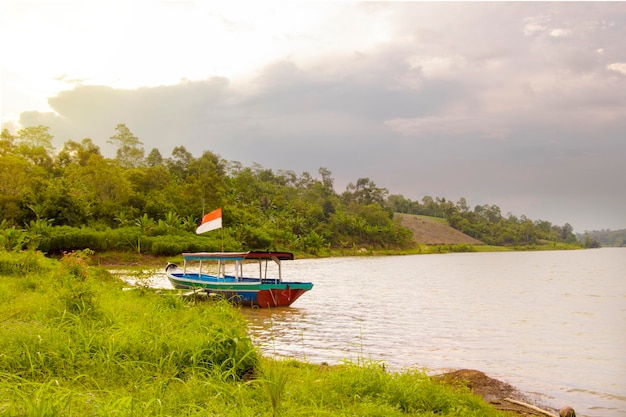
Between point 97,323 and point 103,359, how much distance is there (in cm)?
164

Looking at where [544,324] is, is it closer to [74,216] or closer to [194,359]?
[194,359]

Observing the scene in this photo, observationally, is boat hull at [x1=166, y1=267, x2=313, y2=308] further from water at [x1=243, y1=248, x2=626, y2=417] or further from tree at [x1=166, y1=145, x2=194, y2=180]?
tree at [x1=166, y1=145, x2=194, y2=180]

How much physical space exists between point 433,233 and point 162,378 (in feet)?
383

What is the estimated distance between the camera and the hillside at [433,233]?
11125 centimetres

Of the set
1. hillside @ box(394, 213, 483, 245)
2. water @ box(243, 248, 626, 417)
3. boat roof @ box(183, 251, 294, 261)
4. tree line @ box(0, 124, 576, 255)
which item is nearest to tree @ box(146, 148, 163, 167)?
tree line @ box(0, 124, 576, 255)

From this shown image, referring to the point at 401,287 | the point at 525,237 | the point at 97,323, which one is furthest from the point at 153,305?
the point at 525,237

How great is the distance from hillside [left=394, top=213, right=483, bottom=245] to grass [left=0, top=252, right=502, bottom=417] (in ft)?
331

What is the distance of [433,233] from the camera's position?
118 m

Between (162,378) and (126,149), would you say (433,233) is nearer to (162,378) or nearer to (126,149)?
(126,149)

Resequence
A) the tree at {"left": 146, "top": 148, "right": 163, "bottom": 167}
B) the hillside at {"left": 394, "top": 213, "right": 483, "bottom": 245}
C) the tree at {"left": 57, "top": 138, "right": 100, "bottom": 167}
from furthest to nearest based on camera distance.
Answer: the hillside at {"left": 394, "top": 213, "right": 483, "bottom": 245} → the tree at {"left": 146, "top": 148, "right": 163, "bottom": 167} → the tree at {"left": 57, "top": 138, "right": 100, "bottom": 167}

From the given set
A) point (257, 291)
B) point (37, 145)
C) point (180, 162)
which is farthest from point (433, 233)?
point (257, 291)

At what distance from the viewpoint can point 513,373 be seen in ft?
31.8

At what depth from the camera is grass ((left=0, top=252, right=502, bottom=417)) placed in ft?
15.4

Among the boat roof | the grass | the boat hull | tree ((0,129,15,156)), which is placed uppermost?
tree ((0,129,15,156))
